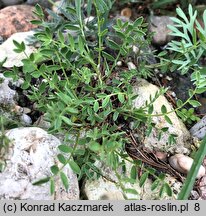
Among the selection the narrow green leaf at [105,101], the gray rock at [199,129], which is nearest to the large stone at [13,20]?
the narrow green leaf at [105,101]

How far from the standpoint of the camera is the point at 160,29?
217 cm

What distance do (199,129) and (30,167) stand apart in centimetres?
73

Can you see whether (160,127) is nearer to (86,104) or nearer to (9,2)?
(86,104)

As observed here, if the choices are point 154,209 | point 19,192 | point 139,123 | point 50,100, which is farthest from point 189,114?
point 19,192

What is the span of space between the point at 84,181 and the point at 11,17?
887 millimetres

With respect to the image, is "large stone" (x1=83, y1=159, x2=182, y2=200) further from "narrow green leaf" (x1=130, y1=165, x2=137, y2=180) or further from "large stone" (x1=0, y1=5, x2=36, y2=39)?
"large stone" (x1=0, y1=5, x2=36, y2=39)

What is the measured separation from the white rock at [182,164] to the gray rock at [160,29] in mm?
634

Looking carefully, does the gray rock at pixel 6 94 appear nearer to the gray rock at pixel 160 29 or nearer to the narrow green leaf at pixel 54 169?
the narrow green leaf at pixel 54 169

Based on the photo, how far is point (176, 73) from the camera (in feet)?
6.84

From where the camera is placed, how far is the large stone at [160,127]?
5.85ft

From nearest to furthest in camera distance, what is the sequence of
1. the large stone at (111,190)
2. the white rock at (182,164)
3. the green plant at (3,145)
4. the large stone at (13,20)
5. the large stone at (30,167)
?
1. the green plant at (3,145)
2. the large stone at (30,167)
3. the large stone at (111,190)
4. the white rock at (182,164)
5. the large stone at (13,20)

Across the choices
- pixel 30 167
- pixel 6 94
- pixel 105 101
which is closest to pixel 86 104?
pixel 105 101

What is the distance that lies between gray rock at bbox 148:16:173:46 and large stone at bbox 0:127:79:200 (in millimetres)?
815

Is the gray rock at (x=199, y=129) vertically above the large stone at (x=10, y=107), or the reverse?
the large stone at (x=10, y=107)
